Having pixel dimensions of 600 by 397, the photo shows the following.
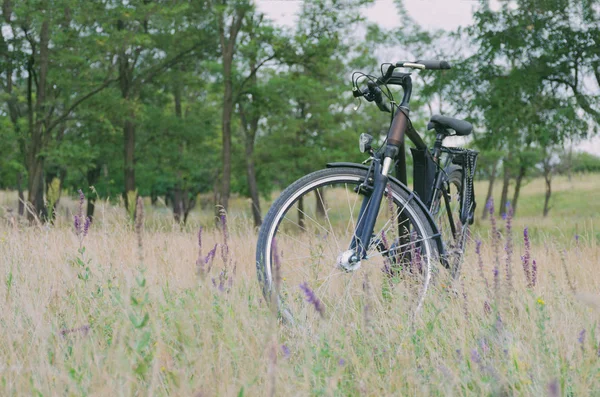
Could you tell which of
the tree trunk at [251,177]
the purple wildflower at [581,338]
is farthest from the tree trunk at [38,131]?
the purple wildflower at [581,338]

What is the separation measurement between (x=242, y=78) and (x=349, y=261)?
20.5 metres

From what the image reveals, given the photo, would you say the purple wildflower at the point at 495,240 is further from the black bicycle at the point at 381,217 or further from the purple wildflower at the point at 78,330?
the purple wildflower at the point at 78,330

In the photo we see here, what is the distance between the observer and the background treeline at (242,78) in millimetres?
16312

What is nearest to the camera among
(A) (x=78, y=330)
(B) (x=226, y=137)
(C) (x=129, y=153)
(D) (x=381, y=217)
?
(A) (x=78, y=330)

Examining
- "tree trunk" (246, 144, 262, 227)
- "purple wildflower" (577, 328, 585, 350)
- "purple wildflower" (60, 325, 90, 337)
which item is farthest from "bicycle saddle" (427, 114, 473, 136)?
"tree trunk" (246, 144, 262, 227)

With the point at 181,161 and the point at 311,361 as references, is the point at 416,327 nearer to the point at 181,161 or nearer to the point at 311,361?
the point at 311,361

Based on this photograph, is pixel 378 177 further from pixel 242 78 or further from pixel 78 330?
pixel 242 78

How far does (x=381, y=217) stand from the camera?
3941 mm

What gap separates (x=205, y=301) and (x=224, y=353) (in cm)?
29

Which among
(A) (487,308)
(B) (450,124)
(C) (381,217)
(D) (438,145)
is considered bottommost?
(A) (487,308)

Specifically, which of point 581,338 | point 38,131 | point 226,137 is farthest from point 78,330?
point 38,131

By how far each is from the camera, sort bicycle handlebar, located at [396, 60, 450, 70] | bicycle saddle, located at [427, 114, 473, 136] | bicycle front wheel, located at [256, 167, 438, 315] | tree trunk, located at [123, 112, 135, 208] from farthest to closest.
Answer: tree trunk, located at [123, 112, 135, 208] < bicycle saddle, located at [427, 114, 473, 136] < bicycle handlebar, located at [396, 60, 450, 70] < bicycle front wheel, located at [256, 167, 438, 315]

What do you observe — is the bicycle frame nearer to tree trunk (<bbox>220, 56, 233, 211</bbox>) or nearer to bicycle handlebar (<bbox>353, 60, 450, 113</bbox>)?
bicycle handlebar (<bbox>353, 60, 450, 113</bbox>)

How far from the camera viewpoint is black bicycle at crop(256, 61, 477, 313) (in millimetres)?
3457
